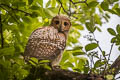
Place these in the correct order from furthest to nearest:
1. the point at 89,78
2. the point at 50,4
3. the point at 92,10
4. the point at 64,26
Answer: the point at 64,26 → the point at 92,10 → the point at 50,4 → the point at 89,78

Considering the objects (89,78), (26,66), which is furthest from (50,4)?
(89,78)

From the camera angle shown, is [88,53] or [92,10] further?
[92,10]

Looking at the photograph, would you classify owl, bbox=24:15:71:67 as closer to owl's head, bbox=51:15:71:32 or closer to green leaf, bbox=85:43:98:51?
owl's head, bbox=51:15:71:32

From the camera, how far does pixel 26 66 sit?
3.98ft

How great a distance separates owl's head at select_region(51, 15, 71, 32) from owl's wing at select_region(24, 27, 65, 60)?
28 cm

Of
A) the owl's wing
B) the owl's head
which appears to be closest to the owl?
the owl's wing

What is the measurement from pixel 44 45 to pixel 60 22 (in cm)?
51

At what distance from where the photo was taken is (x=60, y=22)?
2215mm

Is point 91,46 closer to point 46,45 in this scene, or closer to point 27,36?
point 46,45

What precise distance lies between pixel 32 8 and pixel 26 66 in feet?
1.23

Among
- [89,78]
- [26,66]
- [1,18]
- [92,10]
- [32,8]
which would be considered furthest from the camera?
[92,10]

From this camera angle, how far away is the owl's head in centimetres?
218

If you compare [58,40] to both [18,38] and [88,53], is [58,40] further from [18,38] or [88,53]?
[88,53]

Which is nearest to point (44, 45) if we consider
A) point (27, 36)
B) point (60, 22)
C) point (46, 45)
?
point (46, 45)
